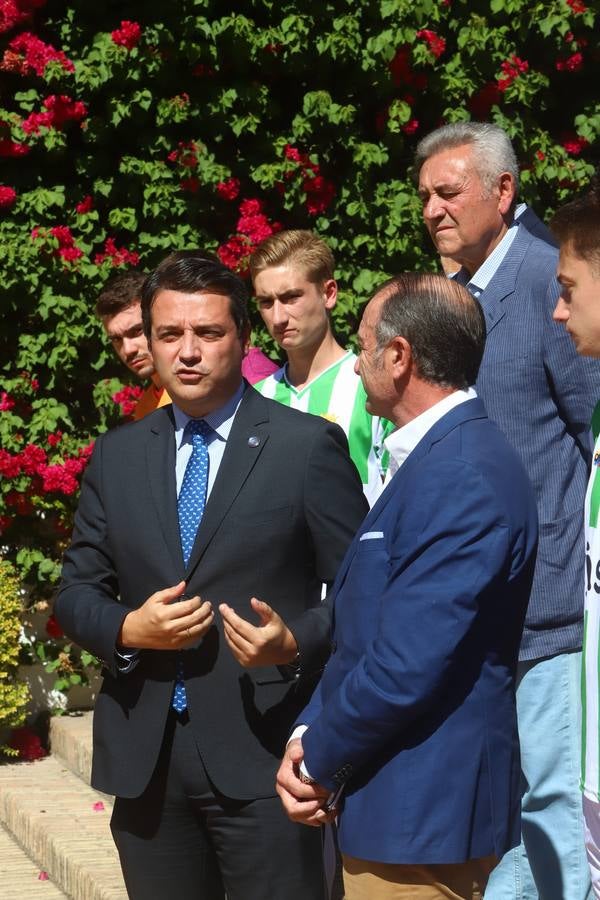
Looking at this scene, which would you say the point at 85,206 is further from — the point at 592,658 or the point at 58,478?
the point at 592,658

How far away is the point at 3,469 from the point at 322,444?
364cm

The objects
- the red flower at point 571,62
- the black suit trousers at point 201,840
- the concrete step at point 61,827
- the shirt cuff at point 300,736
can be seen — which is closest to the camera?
the shirt cuff at point 300,736

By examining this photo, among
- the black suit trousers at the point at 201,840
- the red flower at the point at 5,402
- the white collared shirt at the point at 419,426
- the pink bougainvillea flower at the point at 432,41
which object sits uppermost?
the pink bougainvillea flower at the point at 432,41

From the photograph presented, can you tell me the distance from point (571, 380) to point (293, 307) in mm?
1287

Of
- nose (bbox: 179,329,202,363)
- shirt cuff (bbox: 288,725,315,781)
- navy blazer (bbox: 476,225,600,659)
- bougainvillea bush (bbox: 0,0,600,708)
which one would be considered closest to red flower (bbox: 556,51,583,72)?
bougainvillea bush (bbox: 0,0,600,708)

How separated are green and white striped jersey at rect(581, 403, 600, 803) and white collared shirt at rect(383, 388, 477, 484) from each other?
0.26 meters

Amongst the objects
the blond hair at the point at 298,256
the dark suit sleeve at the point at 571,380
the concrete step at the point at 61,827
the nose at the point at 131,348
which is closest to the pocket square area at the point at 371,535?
the dark suit sleeve at the point at 571,380

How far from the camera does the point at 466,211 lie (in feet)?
11.1

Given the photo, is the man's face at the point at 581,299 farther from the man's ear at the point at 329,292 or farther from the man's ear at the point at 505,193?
the man's ear at the point at 329,292

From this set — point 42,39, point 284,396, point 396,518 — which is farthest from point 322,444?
point 42,39

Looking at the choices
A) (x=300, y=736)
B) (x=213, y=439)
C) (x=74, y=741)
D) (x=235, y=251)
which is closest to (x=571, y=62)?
(x=235, y=251)

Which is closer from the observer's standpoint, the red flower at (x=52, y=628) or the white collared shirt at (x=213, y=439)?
the white collared shirt at (x=213, y=439)

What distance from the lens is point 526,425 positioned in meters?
3.12

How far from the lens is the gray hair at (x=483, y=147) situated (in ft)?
11.3
